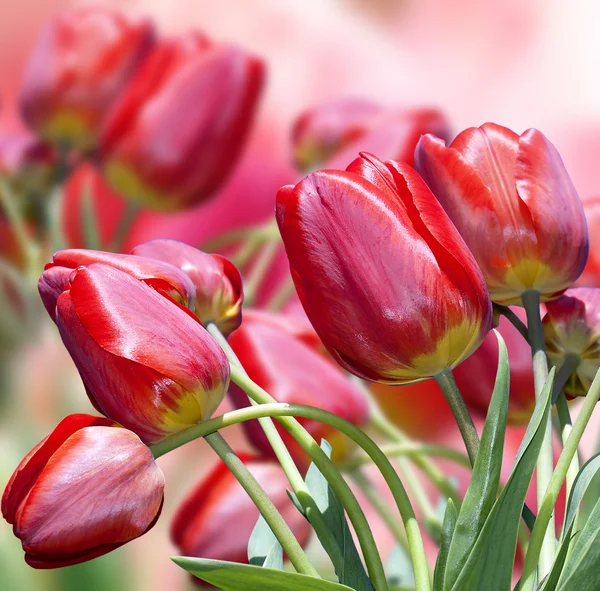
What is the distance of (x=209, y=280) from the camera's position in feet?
0.79

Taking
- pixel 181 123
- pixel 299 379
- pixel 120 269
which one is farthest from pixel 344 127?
pixel 120 269

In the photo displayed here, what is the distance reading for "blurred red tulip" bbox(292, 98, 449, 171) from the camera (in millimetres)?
533

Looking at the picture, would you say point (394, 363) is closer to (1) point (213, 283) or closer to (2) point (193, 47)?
(1) point (213, 283)

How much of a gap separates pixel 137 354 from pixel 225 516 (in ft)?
0.57

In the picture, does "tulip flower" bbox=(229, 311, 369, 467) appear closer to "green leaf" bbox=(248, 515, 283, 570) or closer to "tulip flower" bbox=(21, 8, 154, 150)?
"green leaf" bbox=(248, 515, 283, 570)

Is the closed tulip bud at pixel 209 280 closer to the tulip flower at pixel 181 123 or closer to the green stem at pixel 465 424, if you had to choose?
the green stem at pixel 465 424

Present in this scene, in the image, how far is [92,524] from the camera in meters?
0.18

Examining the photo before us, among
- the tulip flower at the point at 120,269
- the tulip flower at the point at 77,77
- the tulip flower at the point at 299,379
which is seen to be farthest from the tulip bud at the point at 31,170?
the tulip flower at the point at 120,269

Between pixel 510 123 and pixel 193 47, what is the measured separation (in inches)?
11.7

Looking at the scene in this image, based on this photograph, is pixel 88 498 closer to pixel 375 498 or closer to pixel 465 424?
pixel 465 424

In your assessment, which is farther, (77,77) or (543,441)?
(77,77)

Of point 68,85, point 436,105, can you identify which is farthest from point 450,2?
point 68,85

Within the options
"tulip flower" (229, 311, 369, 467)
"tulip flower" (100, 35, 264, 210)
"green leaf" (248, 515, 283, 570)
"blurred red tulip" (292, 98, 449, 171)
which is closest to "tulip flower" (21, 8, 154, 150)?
"tulip flower" (100, 35, 264, 210)

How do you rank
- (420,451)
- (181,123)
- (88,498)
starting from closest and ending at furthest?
(88,498), (420,451), (181,123)
